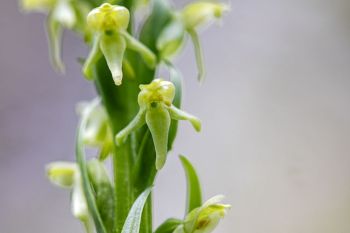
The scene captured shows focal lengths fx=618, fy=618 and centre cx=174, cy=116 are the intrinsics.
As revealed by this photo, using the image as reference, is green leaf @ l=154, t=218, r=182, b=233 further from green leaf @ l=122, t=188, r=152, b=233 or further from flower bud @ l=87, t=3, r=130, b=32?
flower bud @ l=87, t=3, r=130, b=32

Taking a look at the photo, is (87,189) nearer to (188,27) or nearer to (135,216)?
(135,216)

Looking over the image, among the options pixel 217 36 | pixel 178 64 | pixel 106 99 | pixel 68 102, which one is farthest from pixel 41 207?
pixel 106 99

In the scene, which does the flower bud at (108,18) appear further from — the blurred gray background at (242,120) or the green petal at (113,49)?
the blurred gray background at (242,120)

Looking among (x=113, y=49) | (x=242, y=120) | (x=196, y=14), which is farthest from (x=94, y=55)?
(x=242, y=120)

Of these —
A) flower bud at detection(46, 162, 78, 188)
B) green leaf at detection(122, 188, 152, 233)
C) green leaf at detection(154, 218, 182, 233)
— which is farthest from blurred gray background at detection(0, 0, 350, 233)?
green leaf at detection(122, 188, 152, 233)

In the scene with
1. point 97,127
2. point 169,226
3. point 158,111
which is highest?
point 158,111

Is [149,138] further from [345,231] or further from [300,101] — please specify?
[300,101]

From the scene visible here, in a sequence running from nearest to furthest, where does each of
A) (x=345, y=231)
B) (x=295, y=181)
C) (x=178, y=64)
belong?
(x=345, y=231) < (x=295, y=181) < (x=178, y=64)
